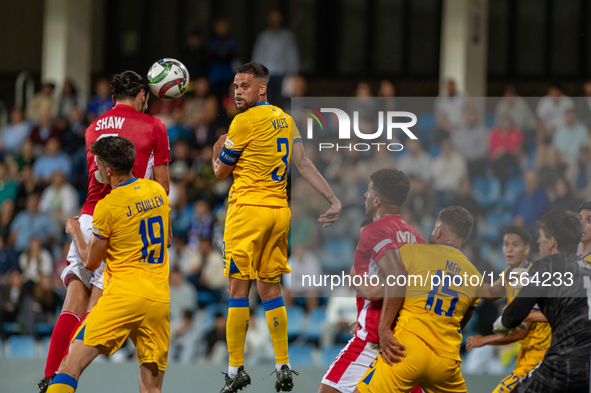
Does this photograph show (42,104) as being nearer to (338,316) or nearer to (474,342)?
(338,316)

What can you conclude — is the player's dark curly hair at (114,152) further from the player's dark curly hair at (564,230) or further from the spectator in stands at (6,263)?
the spectator in stands at (6,263)

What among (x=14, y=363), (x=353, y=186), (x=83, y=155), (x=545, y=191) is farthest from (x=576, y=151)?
(x=83, y=155)

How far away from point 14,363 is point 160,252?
12.8 feet

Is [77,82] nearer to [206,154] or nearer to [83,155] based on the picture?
Result: [83,155]

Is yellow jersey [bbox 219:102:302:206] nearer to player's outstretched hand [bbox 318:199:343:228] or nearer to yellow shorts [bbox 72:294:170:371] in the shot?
player's outstretched hand [bbox 318:199:343:228]

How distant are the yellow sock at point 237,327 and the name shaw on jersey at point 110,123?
5.21 feet

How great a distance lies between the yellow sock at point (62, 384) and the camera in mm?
4375

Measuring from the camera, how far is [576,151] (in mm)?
7379

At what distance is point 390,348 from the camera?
4648 mm

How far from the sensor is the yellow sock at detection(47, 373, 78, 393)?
14.4 ft

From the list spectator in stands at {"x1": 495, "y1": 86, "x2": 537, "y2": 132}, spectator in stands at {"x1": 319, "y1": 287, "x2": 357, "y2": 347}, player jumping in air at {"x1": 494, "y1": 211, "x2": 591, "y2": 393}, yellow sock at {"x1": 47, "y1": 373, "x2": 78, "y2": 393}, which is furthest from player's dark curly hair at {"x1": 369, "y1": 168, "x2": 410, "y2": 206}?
spectator in stands at {"x1": 495, "y1": 86, "x2": 537, "y2": 132}

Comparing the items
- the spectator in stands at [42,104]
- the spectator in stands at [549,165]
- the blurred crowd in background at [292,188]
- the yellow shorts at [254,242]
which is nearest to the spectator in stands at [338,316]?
the blurred crowd in background at [292,188]

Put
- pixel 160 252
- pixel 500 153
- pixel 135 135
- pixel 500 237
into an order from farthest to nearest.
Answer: pixel 500 153
pixel 500 237
pixel 135 135
pixel 160 252

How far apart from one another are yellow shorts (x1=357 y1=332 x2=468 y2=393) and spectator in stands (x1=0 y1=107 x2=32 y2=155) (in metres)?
10.4
